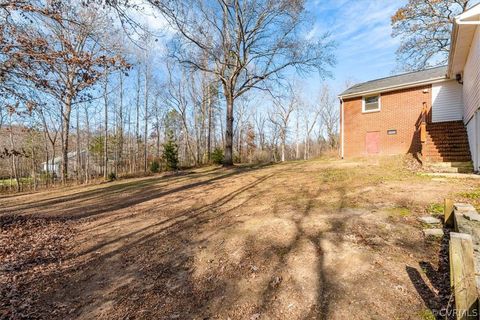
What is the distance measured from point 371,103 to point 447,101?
344 cm

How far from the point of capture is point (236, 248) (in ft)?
14.3

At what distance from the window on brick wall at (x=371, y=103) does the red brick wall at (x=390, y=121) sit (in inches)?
8.8

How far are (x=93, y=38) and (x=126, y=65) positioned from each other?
1.12m

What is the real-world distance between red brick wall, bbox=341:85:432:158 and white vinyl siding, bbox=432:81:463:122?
0.27 m

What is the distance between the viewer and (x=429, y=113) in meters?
12.6

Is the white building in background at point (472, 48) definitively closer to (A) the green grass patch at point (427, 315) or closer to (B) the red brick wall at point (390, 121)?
(B) the red brick wall at point (390, 121)

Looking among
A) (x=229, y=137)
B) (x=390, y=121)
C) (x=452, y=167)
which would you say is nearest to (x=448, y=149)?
(x=452, y=167)

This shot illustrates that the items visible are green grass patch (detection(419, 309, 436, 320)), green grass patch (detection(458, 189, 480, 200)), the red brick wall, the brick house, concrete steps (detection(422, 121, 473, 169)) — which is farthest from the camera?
the red brick wall

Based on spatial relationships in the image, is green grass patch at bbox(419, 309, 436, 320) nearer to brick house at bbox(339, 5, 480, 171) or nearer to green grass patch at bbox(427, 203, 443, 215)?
green grass patch at bbox(427, 203, 443, 215)

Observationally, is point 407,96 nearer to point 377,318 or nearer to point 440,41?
point 440,41

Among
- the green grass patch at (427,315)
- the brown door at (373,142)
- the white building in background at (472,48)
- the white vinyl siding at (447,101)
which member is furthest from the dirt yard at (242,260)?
the brown door at (373,142)

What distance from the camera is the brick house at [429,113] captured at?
27.1 ft

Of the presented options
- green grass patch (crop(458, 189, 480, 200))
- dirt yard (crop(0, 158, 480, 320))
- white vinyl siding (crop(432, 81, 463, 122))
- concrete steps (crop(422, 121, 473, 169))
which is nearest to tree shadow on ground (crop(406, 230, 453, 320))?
dirt yard (crop(0, 158, 480, 320))

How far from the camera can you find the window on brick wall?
14.4 meters
